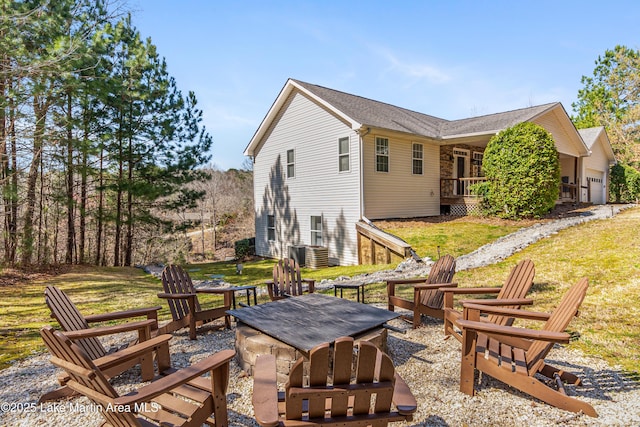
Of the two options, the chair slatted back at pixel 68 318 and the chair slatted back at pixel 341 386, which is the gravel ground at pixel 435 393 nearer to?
the chair slatted back at pixel 68 318

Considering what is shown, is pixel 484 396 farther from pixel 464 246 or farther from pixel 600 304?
pixel 464 246

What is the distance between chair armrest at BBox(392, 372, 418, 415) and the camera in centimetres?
189

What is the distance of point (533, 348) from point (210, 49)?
10.6 metres

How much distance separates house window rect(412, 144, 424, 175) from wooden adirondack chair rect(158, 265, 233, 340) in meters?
11.0

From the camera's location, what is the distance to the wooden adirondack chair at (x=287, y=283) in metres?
5.27

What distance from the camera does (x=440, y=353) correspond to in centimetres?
385

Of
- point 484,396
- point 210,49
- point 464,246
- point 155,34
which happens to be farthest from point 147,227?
point 484,396

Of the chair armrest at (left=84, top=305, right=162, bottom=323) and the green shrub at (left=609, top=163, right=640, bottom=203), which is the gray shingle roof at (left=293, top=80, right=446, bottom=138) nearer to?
the chair armrest at (left=84, top=305, right=162, bottom=323)

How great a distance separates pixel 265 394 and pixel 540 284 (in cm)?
619

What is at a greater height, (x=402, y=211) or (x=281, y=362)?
(x=402, y=211)

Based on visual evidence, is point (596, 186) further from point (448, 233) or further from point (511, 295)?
point (511, 295)

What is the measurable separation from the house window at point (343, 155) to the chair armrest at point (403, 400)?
35.4ft

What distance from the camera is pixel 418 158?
46.3 feet

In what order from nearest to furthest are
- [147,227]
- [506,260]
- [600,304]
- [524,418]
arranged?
[524,418] → [600,304] → [506,260] → [147,227]
